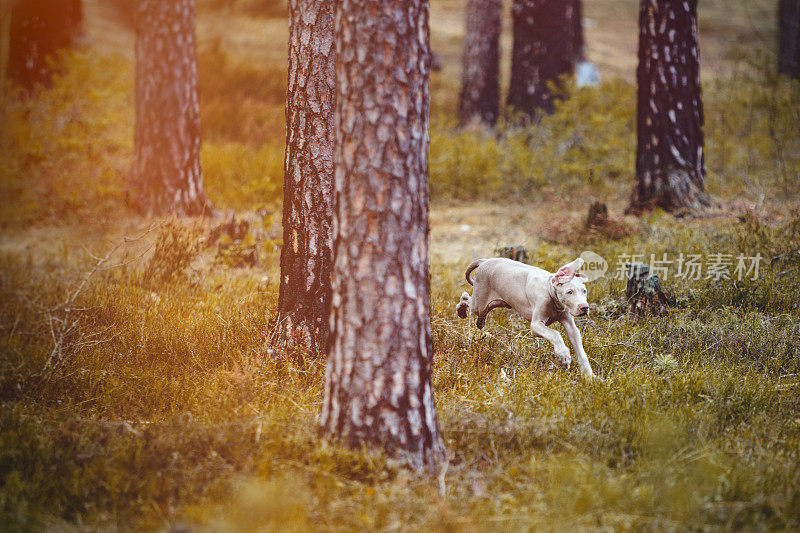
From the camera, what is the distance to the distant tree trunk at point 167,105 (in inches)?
309

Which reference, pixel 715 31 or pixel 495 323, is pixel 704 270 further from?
pixel 715 31

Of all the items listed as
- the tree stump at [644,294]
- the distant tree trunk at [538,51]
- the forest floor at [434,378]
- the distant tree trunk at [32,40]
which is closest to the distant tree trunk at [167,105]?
the forest floor at [434,378]

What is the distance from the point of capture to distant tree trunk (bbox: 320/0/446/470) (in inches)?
115

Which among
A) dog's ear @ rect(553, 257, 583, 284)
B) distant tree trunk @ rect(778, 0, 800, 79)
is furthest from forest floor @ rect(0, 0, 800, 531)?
distant tree trunk @ rect(778, 0, 800, 79)

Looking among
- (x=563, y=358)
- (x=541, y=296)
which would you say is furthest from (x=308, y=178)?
(x=563, y=358)

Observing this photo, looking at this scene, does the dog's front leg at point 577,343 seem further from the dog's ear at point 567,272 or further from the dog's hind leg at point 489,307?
the dog's hind leg at point 489,307

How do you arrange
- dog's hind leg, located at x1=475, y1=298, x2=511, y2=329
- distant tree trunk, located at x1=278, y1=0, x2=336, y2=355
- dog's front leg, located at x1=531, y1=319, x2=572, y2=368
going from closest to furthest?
dog's front leg, located at x1=531, y1=319, x2=572, y2=368 < distant tree trunk, located at x1=278, y1=0, x2=336, y2=355 < dog's hind leg, located at x1=475, y1=298, x2=511, y2=329

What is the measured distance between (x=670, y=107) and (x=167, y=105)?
6.20 meters

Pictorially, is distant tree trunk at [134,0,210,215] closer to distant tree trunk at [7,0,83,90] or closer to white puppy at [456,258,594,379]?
distant tree trunk at [7,0,83,90]

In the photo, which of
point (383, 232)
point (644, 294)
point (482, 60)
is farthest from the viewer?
point (482, 60)

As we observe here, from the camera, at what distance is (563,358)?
3.95 metres

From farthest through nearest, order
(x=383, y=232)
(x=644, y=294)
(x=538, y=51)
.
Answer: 1. (x=538, y=51)
2. (x=644, y=294)
3. (x=383, y=232)

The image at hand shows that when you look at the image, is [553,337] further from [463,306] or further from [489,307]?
[463,306]

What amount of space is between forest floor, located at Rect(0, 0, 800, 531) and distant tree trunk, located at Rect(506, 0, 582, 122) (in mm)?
3525
